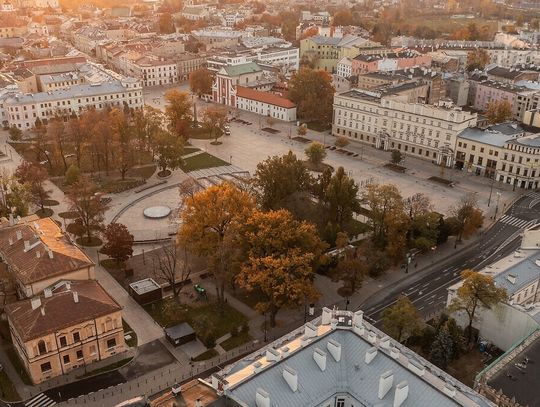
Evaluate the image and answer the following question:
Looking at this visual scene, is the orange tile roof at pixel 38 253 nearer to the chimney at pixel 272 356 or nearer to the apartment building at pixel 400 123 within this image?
the chimney at pixel 272 356

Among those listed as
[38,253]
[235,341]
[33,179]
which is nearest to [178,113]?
[33,179]

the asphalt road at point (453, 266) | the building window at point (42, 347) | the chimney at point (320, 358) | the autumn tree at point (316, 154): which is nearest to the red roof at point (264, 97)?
the autumn tree at point (316, 154)

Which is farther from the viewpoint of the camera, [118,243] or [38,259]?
[118,243]

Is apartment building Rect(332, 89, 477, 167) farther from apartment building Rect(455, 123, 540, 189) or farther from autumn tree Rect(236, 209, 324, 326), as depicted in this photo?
autumn tree Rect(236, 209, 324, 326)

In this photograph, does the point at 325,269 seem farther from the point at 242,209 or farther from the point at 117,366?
the point at 117,366

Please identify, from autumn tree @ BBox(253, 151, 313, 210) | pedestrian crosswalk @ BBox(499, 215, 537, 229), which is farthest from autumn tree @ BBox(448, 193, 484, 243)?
autumn tree @ BBox(253, 151, 313, 210)

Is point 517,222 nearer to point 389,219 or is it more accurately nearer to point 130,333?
point 389,219
